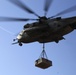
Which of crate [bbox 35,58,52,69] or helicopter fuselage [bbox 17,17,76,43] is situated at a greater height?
helicopter fuselage [bbox 17,17,76,43]

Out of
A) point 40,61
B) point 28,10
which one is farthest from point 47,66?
point 28,10

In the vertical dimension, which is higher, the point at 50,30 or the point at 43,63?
the point at 50,30

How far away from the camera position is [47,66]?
2916 inches

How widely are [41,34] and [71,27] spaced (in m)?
2.77

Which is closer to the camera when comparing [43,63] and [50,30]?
[50,30]

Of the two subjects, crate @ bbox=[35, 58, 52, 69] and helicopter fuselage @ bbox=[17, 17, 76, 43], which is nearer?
helicopter fuselage @ bbox=[17, 17, 76, 43]

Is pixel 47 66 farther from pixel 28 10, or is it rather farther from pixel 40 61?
pixel 28 10

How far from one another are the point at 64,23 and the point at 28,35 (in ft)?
11.5

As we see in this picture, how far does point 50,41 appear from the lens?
243ft

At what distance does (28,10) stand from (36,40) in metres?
2.87

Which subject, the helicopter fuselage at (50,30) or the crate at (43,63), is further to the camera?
the crate at (43,63)

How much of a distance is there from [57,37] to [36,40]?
77.6 inches

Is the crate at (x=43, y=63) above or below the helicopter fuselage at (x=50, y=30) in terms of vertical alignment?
below

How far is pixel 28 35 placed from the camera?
74375 millimetres
